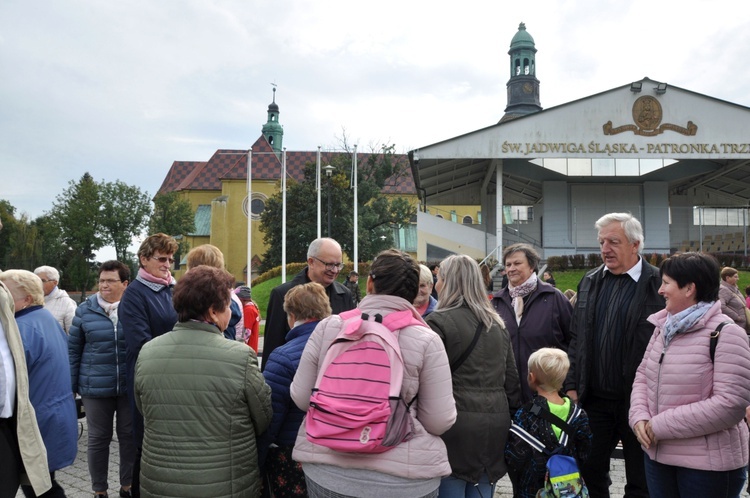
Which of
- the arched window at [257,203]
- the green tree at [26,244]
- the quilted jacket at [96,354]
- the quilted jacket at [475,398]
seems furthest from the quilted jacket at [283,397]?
the green tree at [26,244]

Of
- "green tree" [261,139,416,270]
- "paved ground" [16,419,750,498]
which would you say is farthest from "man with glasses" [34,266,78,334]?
"green tree" [261,139,416,270]

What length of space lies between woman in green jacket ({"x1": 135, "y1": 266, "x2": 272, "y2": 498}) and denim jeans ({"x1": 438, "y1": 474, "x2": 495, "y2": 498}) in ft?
3.57

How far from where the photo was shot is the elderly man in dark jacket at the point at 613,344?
14.3ft

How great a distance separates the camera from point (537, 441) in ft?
12.5

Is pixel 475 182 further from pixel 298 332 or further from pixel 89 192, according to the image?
pixel 89 192

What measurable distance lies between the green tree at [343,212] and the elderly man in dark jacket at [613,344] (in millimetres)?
37869

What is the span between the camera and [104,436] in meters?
5.43

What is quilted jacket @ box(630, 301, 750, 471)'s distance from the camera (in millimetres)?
3211

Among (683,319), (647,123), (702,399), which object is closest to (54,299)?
(683,319)

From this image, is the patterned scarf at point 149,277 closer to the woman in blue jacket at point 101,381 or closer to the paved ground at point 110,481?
the woman in blue jacket at point 101,381

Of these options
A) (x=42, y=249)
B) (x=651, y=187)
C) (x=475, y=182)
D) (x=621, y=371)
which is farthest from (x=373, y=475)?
(x=42, y=249)

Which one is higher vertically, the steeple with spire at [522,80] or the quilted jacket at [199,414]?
the steeple with spire at [522,80]

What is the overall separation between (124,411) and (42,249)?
2540 inches

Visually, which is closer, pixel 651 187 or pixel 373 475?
pixel 373 475
